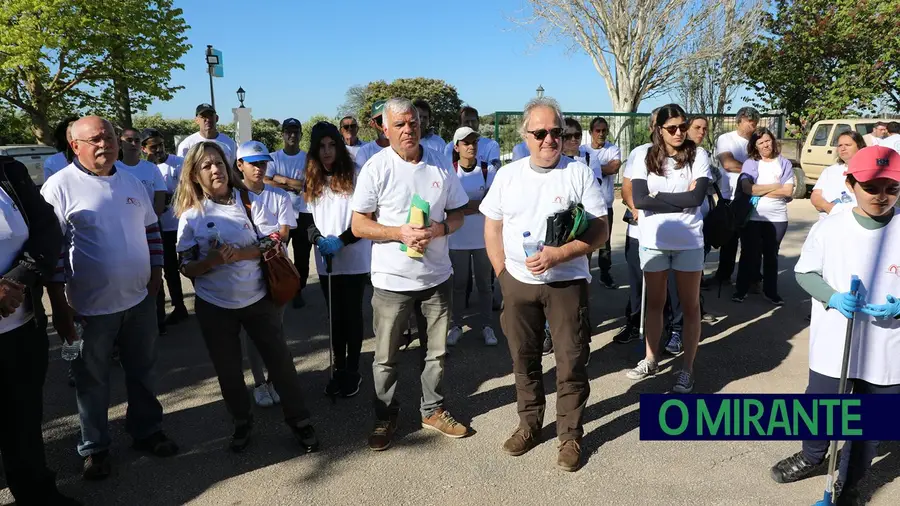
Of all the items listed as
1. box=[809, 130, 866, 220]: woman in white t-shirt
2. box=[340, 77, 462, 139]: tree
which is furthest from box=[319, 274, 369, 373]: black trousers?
box=[340, 77, 462, 139]: tree

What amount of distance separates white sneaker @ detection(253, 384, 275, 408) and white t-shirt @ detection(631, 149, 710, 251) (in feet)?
9.57

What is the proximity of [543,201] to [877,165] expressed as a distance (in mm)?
1504

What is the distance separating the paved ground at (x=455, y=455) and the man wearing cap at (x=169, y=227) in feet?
3.44

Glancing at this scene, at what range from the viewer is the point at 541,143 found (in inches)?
125

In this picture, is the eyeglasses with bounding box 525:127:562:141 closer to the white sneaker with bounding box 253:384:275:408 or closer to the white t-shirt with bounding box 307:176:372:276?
the white t-shirt with bounding box 307:176:372:276

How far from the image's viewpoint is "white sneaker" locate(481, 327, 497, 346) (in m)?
5.21

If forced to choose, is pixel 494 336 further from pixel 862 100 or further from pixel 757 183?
pixel 862 100

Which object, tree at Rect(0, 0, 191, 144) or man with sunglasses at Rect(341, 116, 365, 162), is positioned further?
tree at Rect(0, 0, 191, 144)

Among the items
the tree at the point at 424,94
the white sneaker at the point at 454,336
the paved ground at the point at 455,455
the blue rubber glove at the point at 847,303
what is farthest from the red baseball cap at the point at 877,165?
the tree at the point at 424,94

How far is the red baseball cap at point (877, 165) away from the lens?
8.26 feet

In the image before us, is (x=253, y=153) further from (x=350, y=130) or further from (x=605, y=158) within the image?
(x=605, y=158)

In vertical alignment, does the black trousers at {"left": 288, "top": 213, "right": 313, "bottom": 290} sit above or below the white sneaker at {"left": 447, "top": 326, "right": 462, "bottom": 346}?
above

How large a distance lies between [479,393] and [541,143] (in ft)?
6.51

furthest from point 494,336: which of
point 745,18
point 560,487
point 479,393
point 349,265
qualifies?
point 745,18
